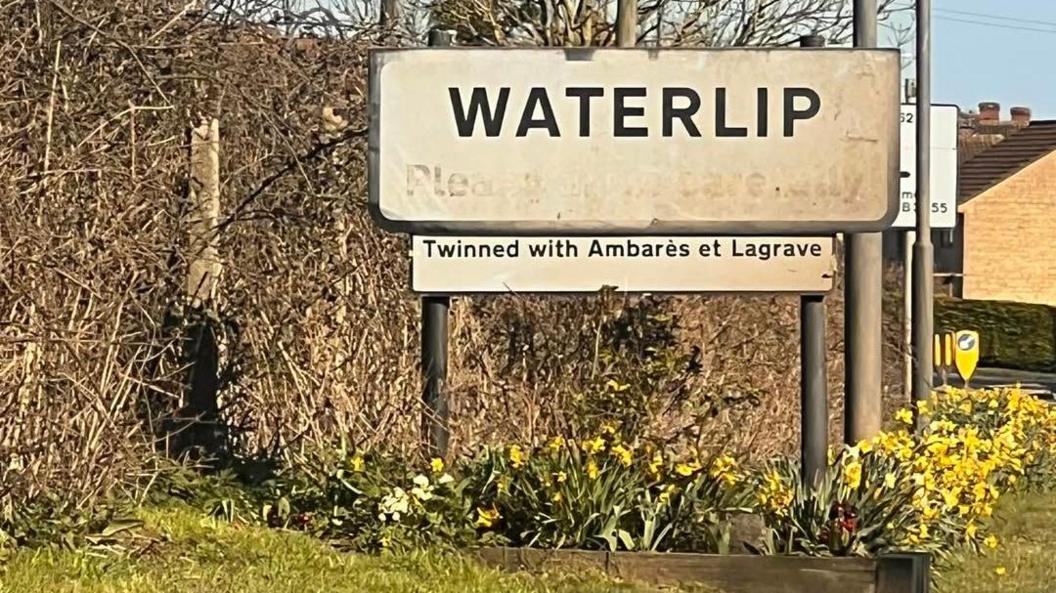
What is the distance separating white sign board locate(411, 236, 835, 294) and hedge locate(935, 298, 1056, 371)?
4267 cm

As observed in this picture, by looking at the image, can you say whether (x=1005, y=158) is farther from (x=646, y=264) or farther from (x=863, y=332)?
(x=646, y=264)

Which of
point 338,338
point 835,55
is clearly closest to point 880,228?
point 835,55

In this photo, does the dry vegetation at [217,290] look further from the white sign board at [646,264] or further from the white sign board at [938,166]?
the white sign board at [938,166]

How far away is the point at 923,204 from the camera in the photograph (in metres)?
18.8

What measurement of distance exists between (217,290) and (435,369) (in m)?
1.50

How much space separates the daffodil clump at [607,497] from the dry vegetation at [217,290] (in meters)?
0.40

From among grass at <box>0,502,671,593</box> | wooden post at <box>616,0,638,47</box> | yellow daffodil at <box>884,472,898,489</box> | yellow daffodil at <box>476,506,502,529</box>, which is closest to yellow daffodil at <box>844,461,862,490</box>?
yellow daffodil at <box>884,472,898,489</box>

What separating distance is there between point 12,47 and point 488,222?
309cm

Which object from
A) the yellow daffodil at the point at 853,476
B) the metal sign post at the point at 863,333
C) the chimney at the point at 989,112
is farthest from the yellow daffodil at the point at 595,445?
the chimney at the point at 989,112

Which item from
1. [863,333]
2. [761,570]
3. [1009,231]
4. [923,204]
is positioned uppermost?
[1009,231]

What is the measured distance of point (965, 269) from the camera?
202 ft

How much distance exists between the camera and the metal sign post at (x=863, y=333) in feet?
42.1

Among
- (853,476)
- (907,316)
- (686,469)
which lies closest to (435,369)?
(686,469)

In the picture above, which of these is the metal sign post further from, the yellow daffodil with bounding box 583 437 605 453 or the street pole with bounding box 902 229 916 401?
the yellow daffodil with bounding box 583 437 605 453
